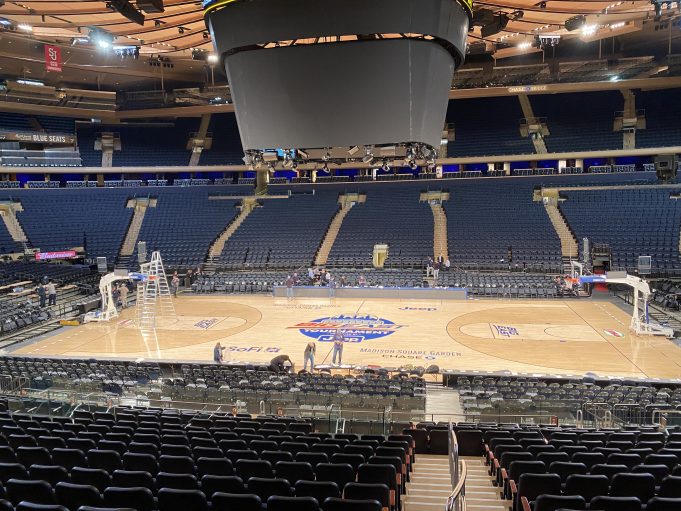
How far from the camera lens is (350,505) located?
412cm

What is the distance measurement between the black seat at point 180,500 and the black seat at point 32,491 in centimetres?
100

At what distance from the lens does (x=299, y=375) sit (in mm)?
15102

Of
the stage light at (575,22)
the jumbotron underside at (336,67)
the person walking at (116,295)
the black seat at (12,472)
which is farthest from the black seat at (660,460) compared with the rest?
the person walking at (116,295)

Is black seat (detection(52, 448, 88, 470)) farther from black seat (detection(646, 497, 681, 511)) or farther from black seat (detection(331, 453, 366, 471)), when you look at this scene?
black seat (detection(646, 497, 681, 511))

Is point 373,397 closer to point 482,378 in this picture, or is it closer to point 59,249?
point 482,378

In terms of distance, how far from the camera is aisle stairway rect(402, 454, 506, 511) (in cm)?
592

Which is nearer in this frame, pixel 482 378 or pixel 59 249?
pixel 482 378

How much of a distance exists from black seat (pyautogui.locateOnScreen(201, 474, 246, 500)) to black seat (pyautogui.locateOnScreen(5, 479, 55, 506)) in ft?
4.31

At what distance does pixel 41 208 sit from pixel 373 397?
128 feet

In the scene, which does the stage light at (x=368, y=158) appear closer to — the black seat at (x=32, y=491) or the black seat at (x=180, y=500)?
the black seat at (x=180, y=500)

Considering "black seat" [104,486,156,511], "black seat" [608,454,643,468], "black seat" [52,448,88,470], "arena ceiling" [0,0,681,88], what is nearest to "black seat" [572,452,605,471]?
"black seat" [608,454,643,468]

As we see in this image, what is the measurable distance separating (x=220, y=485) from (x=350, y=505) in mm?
1483

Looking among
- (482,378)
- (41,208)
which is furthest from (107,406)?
(41,208)

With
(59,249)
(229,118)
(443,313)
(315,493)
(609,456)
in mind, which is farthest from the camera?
(229,118)
